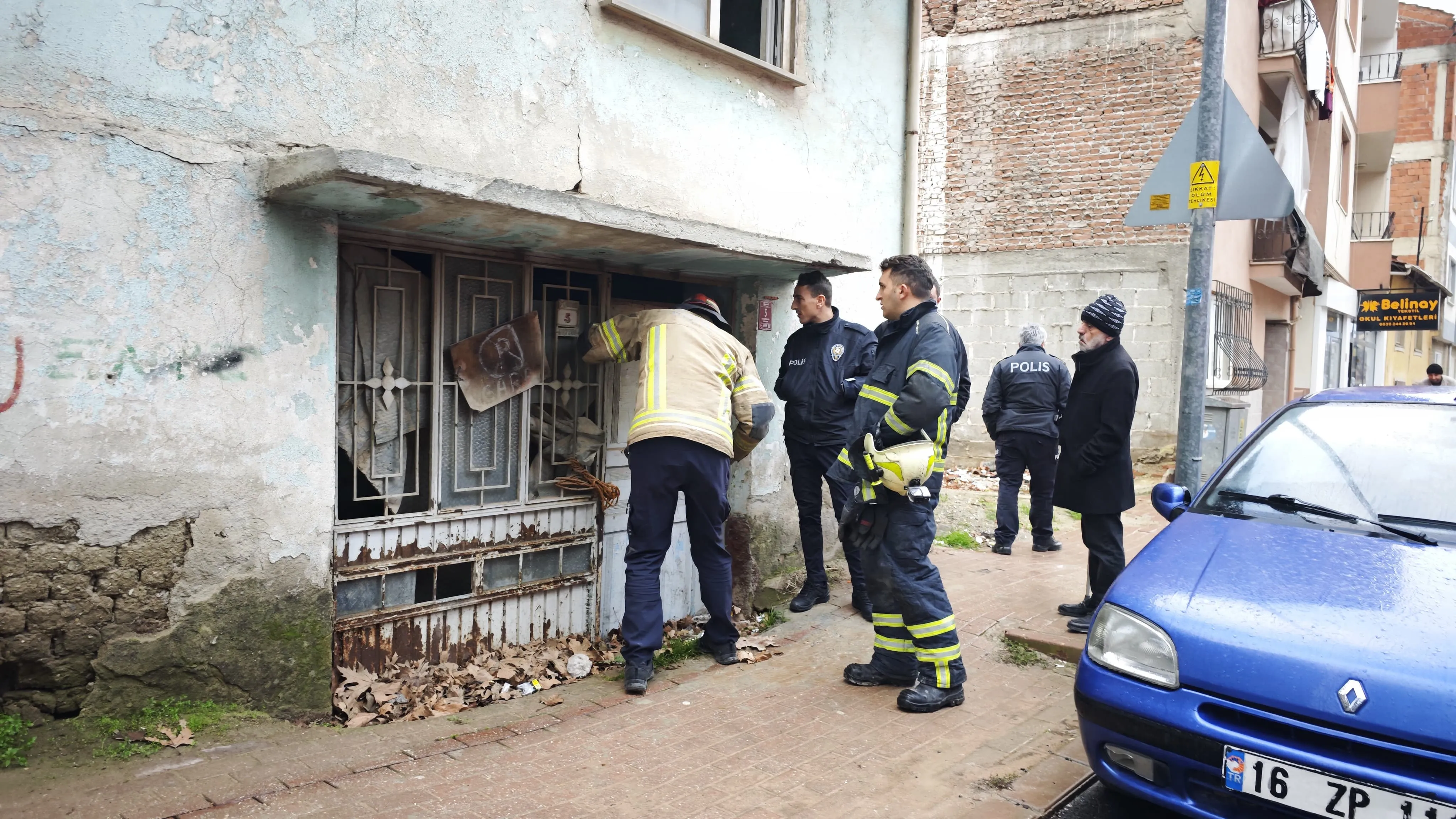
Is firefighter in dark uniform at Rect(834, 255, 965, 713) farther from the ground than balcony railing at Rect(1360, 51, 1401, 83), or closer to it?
closer to it

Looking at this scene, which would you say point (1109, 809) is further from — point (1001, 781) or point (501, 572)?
point (501, 572)

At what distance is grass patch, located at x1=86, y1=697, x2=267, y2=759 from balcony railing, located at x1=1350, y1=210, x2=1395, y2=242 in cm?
2532

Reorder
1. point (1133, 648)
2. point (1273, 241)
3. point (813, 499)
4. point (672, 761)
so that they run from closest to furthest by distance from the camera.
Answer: point (1133, 648)
point (672, 761)
point (813, 499)
point (1273, 241)

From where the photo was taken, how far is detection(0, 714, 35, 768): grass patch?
10.1ft

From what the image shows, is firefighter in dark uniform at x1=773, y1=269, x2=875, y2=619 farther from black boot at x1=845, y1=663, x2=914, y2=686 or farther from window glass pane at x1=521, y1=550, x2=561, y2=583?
window glass pane at x1=521, y1=550, x2=561, y2=583

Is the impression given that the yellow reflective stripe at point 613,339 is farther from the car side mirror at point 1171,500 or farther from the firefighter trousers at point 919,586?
the car side mirror at point 1171,500

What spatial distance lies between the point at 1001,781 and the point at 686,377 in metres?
2.30

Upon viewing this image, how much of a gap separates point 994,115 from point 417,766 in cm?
1238

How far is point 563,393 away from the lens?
17.0ft

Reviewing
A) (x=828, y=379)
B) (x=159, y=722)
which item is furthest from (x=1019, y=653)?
(x=159, y=722)

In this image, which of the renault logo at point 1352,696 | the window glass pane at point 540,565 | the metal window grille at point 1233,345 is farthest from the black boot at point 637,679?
the metal window grille at point 1233,345

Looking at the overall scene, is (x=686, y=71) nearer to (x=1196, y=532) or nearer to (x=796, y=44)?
Result: (x=796, y=44)

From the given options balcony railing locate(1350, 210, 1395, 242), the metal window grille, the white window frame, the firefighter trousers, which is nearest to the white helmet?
the firefighter trousers

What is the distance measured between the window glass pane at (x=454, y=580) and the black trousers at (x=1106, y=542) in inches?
135
